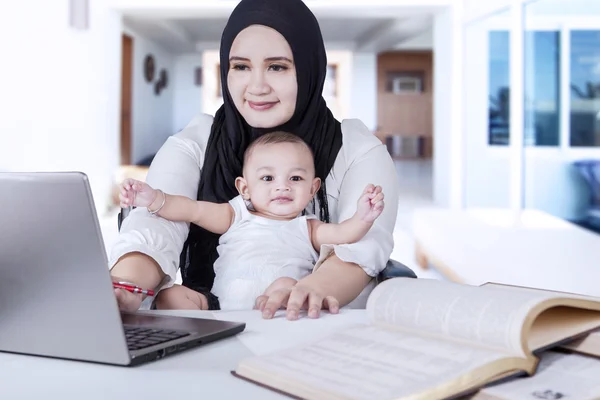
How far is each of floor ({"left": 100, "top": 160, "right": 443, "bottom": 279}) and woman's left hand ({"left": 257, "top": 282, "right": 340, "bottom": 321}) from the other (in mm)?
2832

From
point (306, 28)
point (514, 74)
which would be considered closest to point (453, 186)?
point (514, 74)

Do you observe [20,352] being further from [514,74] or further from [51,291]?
[514,74]

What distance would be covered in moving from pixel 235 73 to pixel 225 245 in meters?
0.40

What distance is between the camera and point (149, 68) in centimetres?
1173

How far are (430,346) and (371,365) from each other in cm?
9

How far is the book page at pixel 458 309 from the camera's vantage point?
777mm

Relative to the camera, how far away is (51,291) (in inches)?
31.1

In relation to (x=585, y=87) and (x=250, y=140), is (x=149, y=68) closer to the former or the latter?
(x=585, y=87)

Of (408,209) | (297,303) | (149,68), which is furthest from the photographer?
(149,68)

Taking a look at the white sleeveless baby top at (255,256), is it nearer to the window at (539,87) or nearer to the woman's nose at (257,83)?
the woman's nose at (257,83)

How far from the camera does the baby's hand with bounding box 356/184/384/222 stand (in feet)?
4.47

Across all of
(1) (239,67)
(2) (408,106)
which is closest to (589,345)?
(1) (239,67)

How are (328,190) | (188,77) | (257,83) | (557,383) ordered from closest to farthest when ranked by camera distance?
(557,383) < (257,83) < (328,190) < (188,77)

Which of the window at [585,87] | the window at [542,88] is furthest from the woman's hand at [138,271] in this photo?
the window at [542,88]
